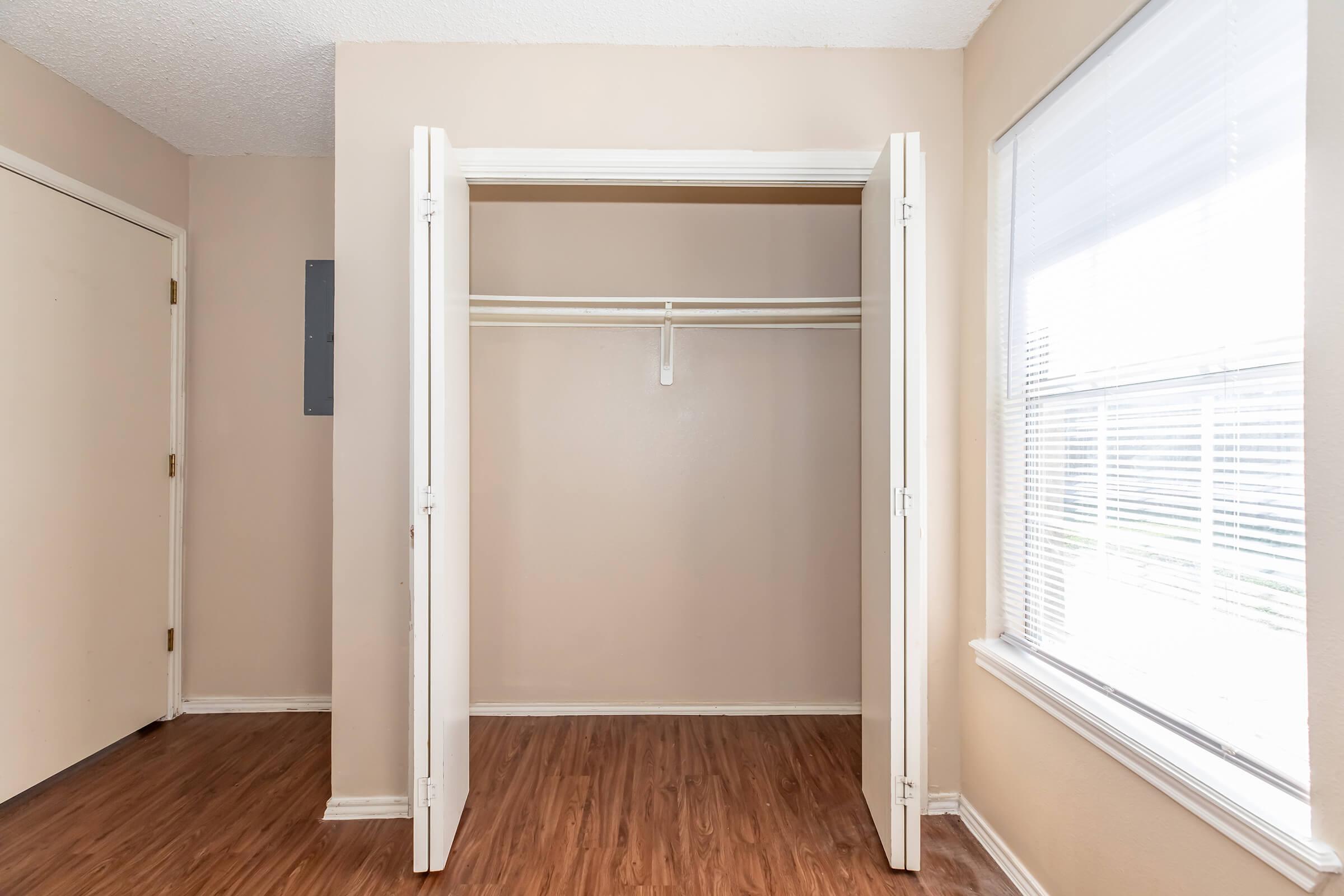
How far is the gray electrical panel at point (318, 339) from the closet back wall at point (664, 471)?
2.34ft

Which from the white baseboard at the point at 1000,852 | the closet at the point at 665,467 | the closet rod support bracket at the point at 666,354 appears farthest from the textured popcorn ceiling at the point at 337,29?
the white baseboard at the point at 1000,852

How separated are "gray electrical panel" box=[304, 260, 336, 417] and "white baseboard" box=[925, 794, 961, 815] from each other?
9.64ft

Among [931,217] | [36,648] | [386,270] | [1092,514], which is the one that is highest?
[931,217]

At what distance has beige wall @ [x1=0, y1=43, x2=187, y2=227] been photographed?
2.26 metres

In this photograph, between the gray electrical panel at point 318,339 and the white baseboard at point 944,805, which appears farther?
the gray electrical panel at point 318,339

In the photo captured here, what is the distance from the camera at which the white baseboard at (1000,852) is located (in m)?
1.76

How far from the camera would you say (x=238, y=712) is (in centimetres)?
303

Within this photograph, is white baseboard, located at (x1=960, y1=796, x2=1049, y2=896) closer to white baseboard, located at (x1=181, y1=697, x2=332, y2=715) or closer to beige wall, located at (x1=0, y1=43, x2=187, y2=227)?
white baseboard, located at (x1=181, y1=697, x2=332, y2=715)

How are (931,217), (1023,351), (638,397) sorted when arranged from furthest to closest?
(638,397), (931,217), (1023,351)

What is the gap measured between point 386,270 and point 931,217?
1859 mm

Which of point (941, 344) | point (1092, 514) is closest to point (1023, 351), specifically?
point (941, 344)

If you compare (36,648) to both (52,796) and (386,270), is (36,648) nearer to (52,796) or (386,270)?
(52,796)

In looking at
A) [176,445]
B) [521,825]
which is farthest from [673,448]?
[176,445]

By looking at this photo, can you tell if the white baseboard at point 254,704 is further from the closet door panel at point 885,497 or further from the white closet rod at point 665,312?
the closet door panel at point 885,497
